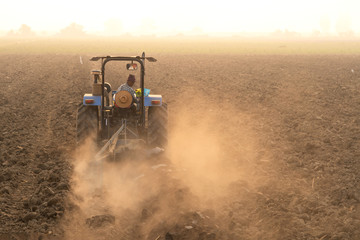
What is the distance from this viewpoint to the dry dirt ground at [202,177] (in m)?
5.33

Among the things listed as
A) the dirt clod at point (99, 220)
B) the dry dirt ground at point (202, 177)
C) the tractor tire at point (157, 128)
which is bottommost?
the dirt clod at point (99, 220)

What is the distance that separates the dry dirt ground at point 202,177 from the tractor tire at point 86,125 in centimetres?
32

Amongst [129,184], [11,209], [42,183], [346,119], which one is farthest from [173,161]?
[346,119]

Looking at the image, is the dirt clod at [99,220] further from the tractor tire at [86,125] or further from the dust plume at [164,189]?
the tractor tire at [86,125]

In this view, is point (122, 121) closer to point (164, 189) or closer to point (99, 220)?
point (164, 189)

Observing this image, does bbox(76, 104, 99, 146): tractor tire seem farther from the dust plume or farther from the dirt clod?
the dirt clod

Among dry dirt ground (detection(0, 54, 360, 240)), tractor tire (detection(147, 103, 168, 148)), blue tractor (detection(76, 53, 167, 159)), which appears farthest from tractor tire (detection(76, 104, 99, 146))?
tractor tire (detection(147, 103, 168, 148))

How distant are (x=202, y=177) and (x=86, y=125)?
2.68 m

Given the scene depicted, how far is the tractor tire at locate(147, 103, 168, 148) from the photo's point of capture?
27.1ft

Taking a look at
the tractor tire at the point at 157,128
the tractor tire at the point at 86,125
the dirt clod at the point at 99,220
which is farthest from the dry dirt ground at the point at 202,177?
the tractor tire at the point at 157,128

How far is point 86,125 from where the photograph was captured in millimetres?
8125

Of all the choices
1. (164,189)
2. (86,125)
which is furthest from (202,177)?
(86,125)

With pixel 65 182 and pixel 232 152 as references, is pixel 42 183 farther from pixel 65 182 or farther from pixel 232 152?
pixel 232 152

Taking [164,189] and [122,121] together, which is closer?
[164,189]
